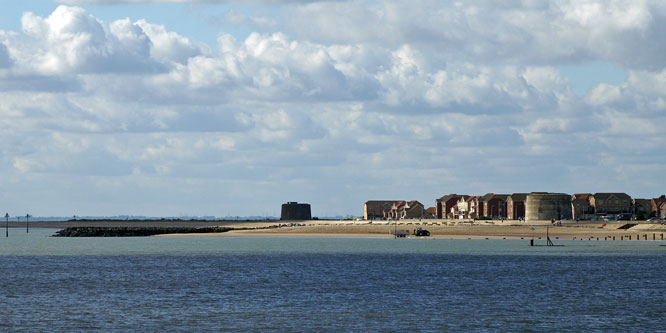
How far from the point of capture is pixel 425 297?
66688 millimetres

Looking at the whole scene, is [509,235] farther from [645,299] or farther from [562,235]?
[645,299]

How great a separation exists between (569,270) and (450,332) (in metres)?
48.5

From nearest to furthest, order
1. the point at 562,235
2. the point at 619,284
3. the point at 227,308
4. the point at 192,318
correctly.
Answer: the point at 192,318 < the point at 227,308 < the point at 619,284 < the point at 562,235

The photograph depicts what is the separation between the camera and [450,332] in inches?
1918

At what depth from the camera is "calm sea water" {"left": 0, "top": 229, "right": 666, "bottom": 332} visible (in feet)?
173

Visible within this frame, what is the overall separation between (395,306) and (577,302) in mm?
13465

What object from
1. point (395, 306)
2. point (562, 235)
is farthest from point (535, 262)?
point (562, 235)

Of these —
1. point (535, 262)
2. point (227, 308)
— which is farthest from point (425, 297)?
point (535, 262)

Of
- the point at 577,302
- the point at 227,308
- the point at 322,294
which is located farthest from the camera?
the point at 322,294

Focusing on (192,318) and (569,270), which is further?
(569,270)

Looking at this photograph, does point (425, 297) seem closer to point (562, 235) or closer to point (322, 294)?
point (322, 294)

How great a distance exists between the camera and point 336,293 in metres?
69.6

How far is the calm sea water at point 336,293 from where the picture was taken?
173 ft

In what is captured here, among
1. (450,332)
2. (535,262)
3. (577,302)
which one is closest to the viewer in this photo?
(450,332)
